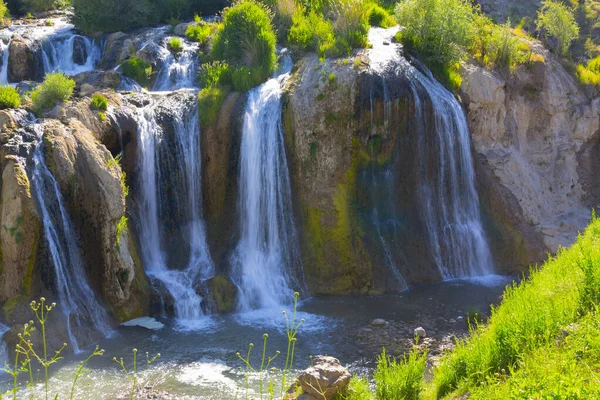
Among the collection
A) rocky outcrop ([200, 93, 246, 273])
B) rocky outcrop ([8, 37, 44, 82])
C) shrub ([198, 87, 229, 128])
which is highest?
rocky outcrop ([8, 37, 44, 82])

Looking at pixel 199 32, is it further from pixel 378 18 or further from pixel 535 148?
pixel 535 148

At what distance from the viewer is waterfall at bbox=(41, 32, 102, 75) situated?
2022cm

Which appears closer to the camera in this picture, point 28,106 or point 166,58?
point 28,106

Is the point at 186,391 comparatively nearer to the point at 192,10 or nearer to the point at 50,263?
the point at 50,263

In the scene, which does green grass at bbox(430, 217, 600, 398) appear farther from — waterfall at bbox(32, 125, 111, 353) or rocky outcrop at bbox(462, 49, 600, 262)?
rocky outcrop at bbox(462, 49, 600, 262)

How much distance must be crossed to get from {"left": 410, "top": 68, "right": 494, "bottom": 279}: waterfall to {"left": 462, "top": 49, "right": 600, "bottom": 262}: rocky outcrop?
671 millimetres

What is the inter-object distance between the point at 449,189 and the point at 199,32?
10.0 meters

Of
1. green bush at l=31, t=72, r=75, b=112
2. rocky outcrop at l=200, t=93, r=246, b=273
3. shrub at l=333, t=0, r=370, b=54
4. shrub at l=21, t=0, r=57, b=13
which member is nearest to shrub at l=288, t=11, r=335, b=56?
shrub at l=333, t=0, r=370, b=54

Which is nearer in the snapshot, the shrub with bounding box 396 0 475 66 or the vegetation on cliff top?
the vegetation on cliff top

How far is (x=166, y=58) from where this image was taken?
19.5 metres

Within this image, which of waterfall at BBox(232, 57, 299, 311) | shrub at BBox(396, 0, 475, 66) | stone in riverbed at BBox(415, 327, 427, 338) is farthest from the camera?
shrub at BBox(396, 0, 475, 66)

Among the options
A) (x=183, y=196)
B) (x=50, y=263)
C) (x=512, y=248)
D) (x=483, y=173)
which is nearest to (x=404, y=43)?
(x=483, y=173)

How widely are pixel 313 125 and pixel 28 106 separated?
655 cm

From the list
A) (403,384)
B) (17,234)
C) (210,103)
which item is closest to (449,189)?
(210,103)
